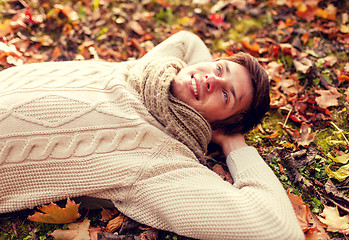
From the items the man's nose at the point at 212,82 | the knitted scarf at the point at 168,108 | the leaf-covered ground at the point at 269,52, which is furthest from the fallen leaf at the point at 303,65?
the knitted scarf at the point at 168,108

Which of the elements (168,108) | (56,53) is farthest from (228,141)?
(56,53)

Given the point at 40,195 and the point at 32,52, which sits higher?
the point at 32,52

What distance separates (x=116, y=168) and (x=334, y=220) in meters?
1.63

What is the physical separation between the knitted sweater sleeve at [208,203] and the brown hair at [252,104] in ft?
1.45

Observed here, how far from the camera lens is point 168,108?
2127mm

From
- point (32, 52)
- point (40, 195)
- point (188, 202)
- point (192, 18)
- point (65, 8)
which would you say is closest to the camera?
point (188, 202)

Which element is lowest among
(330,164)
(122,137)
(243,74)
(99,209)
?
(99,209)

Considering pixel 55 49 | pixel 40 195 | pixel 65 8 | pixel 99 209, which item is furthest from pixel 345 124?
pixel 65 8

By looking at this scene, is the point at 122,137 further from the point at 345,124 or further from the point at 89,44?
the point at 345,124

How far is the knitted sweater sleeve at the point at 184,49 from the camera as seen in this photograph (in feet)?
9.39

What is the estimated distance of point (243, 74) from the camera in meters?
2.26

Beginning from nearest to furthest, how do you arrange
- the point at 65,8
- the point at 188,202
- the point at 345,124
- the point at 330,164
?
the point at 188,202 → the point at 330,164 → the point at 345,124 → the point at 65,8

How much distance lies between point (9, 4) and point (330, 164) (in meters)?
4.07

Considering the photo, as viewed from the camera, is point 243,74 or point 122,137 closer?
point 122,137
